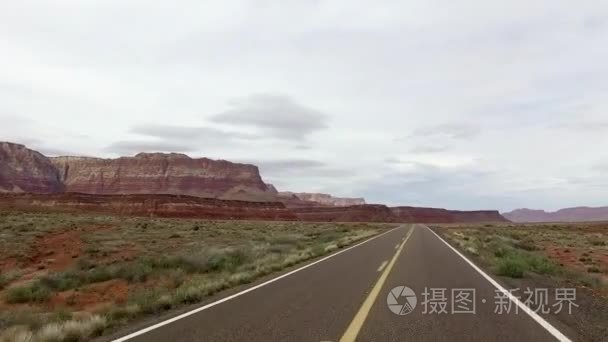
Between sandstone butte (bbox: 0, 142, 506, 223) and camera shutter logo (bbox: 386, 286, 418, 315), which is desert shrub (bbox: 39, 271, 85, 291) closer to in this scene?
camera shutter logo (bbox: 386, 286, 418, 315)

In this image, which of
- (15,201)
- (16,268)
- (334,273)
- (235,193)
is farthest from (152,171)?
(334,273)

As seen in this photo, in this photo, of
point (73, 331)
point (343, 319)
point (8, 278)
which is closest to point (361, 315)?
point (343, 319)

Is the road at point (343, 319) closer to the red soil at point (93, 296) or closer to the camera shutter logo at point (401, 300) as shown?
the camera shutter logo at point (401, 300)

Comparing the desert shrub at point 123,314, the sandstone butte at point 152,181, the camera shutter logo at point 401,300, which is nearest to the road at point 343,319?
the camera shutter logo at point 401,300

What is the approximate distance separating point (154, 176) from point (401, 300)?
18723 centimetres

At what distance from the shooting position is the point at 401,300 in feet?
31.5

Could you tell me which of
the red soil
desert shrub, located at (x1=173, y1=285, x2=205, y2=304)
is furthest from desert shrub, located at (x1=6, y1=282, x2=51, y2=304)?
desert shrub, located at (x1=173, y1=285, x2=205, y2=304)

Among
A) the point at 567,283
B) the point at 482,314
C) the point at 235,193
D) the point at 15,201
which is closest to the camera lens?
the point at 482,314

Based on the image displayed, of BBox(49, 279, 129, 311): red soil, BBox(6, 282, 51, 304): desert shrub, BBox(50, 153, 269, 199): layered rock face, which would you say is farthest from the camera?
BBox(50, 153, 269, 199): layered rock face

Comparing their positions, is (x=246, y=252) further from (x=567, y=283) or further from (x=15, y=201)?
(x=15, y=201)

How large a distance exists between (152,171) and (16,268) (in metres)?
173

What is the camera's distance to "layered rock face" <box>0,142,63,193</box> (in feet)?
529

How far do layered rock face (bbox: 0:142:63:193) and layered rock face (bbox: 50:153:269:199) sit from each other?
8.52 metres

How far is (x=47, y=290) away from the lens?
15.9 metres
